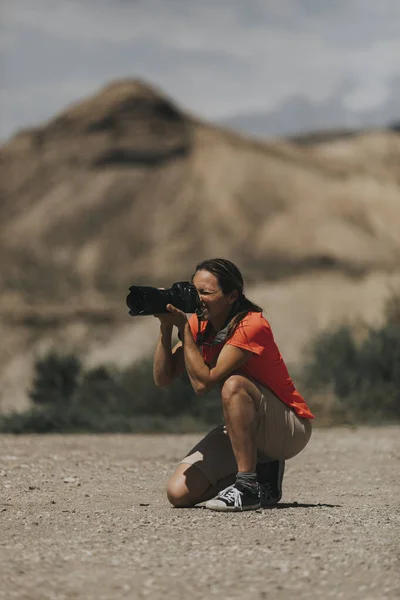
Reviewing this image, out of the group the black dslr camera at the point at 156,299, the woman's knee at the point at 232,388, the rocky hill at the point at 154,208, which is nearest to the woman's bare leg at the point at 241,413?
the woman's knee at the point at 232,388

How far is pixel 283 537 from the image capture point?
20.2 feet

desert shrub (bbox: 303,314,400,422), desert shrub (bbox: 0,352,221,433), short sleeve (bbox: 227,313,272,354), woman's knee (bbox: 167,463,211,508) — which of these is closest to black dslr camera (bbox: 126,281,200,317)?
short sleeve (bbox: 227,313,272,354)

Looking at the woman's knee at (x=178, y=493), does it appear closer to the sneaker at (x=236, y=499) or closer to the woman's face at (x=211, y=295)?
the sneaker at (x=236, y=499)

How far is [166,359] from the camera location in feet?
23.2

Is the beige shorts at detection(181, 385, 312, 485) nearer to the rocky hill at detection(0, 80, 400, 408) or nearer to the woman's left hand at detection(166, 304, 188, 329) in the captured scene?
the woman's left hand at detection(166, 304, 188, 329)

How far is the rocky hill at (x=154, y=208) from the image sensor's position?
58406mm

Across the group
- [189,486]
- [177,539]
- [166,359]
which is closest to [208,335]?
[166,359]

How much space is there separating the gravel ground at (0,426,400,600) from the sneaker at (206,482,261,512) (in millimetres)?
70

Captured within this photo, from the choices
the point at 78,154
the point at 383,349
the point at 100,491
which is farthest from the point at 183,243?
the point at 100,491

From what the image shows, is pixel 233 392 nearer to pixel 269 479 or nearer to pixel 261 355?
pixel 261 355

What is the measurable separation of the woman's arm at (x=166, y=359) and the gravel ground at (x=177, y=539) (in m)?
0.81

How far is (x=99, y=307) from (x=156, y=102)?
4288 centimetres

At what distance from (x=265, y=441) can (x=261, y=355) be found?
1.77 feet

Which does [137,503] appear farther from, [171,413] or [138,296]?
[171,413]
